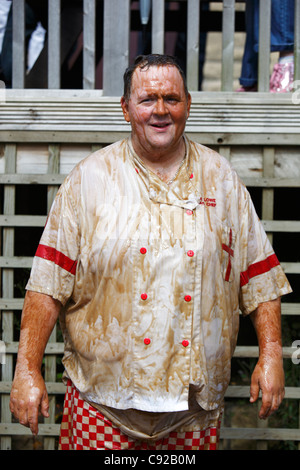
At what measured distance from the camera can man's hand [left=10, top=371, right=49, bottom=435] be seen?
2.04m

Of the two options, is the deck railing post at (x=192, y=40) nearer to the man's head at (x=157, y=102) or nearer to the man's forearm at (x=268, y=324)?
the man's head at (x=157, y=102)

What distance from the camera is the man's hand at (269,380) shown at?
6.95 ft

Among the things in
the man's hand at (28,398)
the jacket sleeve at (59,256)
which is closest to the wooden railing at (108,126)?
the jacket sleeve at (59,256)

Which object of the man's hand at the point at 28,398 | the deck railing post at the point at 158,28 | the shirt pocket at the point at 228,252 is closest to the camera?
the man's hand at the point at 28,398

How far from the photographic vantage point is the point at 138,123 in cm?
211

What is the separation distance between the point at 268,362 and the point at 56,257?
831 mm

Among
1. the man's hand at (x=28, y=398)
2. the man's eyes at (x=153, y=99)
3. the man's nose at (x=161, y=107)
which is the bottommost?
the man's hand at (x=28, y=398)

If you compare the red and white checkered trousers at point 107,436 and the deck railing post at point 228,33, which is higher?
the deck railing post at point 228,33

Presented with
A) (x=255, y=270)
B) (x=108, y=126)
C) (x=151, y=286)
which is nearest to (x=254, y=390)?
(x=255, y=270)

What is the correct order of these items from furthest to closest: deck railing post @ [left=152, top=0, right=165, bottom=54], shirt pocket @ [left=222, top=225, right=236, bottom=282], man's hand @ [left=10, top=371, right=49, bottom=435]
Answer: deck railing post @ [left=152, top=0, right=165, bottom=54], shirt pocket @ [left=222, top=225, right=236, bottom=282], man's hand @ [left=10, top=371, right=49, bottom=435]

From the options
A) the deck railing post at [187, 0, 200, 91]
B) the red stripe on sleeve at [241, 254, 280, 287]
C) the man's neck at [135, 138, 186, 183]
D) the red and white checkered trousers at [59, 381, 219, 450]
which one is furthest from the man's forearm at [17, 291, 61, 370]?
the deck railing post at [187, 0, 200, 91]

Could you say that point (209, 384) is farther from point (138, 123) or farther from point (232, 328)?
point (138, 123)

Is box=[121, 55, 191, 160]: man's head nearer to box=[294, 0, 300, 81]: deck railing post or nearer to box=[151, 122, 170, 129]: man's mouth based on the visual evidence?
box=[151, 122, 170, 129]: man's mouth

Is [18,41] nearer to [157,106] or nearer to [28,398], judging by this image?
[157,106]
